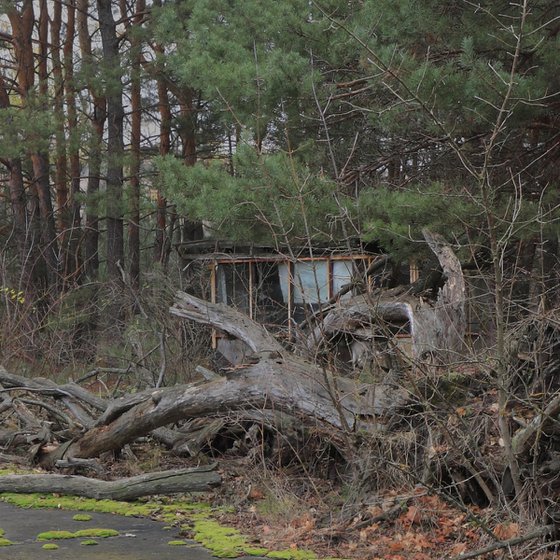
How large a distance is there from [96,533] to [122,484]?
117 cm

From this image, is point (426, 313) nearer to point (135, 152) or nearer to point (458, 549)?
point (458, 549)

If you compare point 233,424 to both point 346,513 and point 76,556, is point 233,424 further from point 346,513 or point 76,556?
point 76,556

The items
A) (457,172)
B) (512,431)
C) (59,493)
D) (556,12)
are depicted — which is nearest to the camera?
(512,431)

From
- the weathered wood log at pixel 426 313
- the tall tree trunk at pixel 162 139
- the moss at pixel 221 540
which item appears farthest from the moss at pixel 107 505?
the tall tree trunk at pixel 162 139

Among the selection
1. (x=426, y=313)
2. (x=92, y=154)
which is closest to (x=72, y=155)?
(x=92, y=154)

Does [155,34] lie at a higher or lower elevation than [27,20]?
lower

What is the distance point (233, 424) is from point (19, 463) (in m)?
2.62

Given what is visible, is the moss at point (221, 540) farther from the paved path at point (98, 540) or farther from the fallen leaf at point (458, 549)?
the fallen leaf at point (458, 549)

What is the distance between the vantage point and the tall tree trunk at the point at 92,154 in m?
22.1

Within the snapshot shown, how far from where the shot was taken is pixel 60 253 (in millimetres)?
23984

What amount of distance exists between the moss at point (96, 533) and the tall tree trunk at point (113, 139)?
45.1 ft

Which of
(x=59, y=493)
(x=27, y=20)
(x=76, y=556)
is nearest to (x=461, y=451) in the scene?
(x=76, y=556)

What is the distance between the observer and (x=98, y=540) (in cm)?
740

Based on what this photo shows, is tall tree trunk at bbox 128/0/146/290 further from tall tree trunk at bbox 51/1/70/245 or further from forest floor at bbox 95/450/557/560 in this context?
forest floor at bbox 95/450/557/560
